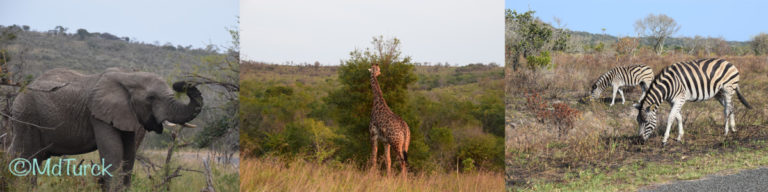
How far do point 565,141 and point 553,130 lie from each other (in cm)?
30

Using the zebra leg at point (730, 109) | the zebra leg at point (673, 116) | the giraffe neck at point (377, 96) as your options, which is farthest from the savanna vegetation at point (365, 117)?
the zebra leg at point (730, 109)

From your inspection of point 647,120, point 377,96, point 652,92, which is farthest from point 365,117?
point 652,92

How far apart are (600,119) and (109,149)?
792cm

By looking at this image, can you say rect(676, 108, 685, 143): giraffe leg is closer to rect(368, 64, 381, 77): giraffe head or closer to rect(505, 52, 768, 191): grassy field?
rect(505, 52, 768, 191): grassy field

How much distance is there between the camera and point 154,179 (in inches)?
232

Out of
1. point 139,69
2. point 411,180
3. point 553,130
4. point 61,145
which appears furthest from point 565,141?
point 61,145

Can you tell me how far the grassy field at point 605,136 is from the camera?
29.2 ft

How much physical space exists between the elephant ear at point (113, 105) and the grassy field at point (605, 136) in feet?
18.4

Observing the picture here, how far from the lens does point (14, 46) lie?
5.71 meters

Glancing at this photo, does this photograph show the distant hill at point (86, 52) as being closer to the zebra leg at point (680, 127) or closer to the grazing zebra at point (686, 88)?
the grazing zebra at point (686, 88)

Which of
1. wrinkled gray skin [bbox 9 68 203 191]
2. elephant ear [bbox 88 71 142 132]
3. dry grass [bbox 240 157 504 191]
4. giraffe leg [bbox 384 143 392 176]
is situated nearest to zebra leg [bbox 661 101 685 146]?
dry grass [bbox 240 157 504 191]

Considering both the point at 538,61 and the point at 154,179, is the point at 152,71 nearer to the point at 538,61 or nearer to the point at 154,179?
the point at 154,179

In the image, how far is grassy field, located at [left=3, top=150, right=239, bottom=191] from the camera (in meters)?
5.57

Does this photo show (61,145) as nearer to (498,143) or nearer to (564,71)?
(498,143)
